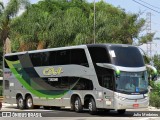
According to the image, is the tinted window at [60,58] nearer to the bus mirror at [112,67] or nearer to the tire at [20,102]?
the bus mirror at [112,67]

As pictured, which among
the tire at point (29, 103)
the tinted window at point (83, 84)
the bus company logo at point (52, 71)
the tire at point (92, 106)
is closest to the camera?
the tire at point (92, 106)

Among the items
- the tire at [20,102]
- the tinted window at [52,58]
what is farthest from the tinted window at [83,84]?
the tire at [20,102]

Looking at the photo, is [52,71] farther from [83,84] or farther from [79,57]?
[83,84]

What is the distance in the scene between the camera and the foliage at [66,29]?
4312 centimetres

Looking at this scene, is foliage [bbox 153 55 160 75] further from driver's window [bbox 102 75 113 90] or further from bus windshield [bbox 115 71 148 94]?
driver's window [bbox 102 75 113 90]

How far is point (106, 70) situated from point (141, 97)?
244 centimetres

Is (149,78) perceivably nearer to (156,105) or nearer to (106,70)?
(106,70)

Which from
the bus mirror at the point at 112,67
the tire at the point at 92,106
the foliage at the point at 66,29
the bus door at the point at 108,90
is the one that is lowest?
the tire at the point at 92,106

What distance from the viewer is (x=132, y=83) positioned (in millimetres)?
23609

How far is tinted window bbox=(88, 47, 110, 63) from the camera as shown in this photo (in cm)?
2373

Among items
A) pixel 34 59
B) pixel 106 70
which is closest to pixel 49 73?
pixel 34 59

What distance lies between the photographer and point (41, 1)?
71812 mm

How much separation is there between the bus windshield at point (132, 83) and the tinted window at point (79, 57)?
2669 millimetres

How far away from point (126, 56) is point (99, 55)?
1.52 meters
